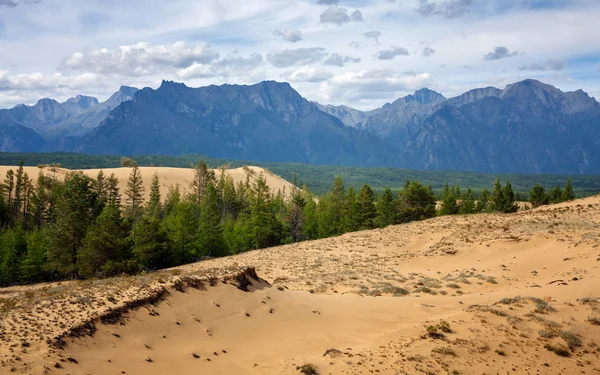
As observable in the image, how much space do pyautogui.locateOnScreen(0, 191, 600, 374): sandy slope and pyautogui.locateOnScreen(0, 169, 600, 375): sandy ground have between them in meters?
0.05

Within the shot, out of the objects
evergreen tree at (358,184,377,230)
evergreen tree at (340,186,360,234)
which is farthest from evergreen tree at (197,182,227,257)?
evergreen tree at (358,184,377,230)

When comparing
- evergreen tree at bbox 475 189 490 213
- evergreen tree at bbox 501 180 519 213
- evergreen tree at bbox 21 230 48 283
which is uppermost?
evergreen tree at bbox 501 180 519 213

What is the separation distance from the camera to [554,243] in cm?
3197

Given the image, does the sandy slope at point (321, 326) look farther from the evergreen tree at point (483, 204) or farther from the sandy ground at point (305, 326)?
the evergreen tree at point (483, 204)

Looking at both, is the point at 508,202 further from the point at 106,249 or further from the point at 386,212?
the point at 106,249

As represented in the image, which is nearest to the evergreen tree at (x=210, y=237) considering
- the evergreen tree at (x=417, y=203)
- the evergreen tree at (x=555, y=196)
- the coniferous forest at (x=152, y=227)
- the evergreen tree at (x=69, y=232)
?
the coniferous forest at (x=152, y=227)

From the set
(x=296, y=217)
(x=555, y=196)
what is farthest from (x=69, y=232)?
(x=555, y=196)

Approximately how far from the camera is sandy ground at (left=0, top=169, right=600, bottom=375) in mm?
12784

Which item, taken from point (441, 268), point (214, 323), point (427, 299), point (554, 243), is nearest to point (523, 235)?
point (554, 243)

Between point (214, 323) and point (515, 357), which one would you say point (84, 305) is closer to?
point (214, 323)

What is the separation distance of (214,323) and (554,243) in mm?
28269

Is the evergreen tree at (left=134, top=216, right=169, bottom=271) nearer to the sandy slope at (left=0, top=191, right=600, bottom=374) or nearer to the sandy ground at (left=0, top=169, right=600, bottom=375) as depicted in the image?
the sandy slope at (left=0, top=191, right=600, bottom=374)

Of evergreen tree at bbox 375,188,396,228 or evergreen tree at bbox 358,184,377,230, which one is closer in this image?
evergreen tree at bbox 358,184,377,230

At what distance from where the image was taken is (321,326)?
18.3 meters
